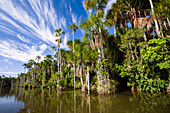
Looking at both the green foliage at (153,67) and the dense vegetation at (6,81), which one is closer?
the green foliage at (153,67)

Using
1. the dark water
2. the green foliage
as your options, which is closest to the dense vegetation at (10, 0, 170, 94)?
the green foliage

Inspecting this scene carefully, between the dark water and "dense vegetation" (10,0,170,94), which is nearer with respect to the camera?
the dark water

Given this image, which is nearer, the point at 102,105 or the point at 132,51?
the point at 102,105

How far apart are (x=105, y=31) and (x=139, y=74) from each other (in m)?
6.74

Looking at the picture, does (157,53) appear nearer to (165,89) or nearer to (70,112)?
(165,89)

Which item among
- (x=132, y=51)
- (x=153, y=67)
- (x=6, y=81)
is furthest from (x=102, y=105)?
(x=6, y=81)

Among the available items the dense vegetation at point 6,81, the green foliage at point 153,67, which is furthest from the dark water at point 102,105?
the dense vegetation at point 6,81

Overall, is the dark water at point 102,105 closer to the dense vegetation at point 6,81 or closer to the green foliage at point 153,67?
the green foliage at point 153,67

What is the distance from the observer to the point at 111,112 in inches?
153

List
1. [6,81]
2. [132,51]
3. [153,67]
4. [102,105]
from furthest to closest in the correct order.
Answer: [6,81] < [132,51] < [153,67] < [102,105]

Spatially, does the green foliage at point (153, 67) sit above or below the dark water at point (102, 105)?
above

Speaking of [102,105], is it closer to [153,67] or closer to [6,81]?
[153,67]

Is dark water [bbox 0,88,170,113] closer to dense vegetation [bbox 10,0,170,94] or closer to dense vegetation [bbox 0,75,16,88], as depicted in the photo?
dense vegetation [bbox 10,0,170,94]

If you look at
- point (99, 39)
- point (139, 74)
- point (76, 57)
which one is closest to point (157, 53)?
point (139, 74)
